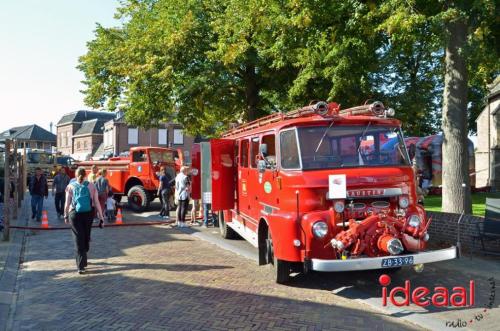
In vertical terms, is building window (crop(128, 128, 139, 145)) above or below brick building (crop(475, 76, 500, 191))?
above

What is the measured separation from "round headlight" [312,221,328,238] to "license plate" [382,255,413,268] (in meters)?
0.83

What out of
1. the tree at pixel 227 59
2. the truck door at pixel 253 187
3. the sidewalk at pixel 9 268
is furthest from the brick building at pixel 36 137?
the truck door at pixel 253 187

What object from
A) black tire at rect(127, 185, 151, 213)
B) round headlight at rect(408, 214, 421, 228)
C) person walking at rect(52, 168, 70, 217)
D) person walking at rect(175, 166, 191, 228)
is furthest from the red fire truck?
round headlight at rect(408, 214, 421, 228)

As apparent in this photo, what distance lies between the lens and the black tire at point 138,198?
1703 cm

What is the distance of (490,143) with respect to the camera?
98.6 ft

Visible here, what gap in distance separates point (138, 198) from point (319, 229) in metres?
12.0

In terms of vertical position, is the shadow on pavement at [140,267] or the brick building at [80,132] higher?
the brick building at [80,132]

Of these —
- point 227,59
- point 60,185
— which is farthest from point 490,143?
point 60,185

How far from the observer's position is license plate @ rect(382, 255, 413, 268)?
19.7ft

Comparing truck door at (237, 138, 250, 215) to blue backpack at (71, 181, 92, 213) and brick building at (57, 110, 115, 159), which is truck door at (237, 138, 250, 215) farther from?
brick building at (57, 110, 115, 159)

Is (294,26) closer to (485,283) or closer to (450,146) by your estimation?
(450,146)

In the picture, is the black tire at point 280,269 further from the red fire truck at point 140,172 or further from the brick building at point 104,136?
the brick building at point 104,136

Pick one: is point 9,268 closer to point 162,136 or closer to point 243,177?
point 243,177

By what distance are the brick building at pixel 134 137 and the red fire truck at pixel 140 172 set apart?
3561cm
